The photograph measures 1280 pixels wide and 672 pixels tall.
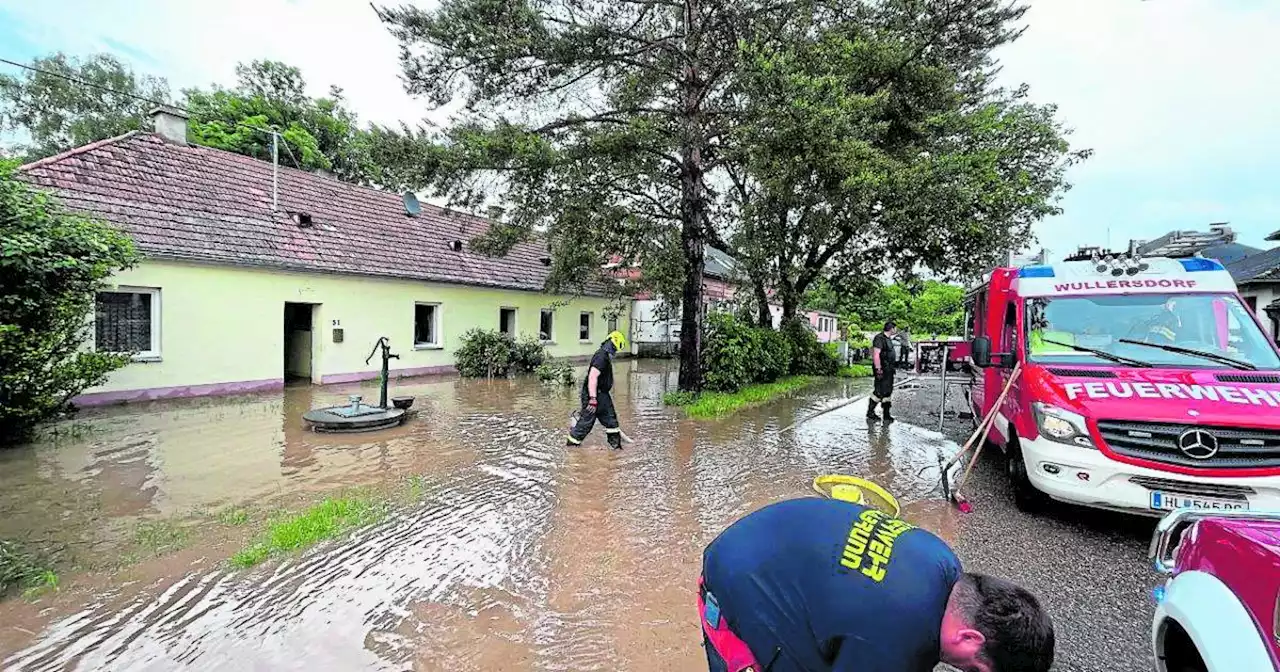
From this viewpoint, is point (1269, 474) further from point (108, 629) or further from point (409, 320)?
point (409, 320)

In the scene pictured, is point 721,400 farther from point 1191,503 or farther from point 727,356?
point 1191,503

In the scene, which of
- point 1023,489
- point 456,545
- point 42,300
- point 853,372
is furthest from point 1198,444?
point 853,372

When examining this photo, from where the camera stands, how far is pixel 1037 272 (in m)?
6.50

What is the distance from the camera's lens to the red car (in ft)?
6.00

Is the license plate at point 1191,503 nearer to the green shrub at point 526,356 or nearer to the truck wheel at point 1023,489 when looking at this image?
the truck wheel at point 1023,489

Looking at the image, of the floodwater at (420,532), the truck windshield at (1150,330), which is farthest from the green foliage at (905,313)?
the truck windshield at (1150,330)

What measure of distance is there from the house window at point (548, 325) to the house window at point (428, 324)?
465 centimetres

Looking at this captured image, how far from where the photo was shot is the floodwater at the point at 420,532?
3.55 m

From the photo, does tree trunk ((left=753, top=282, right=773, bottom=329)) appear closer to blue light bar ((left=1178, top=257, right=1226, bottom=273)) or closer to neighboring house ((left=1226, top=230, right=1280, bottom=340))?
neighboring house ((left=1226, top=230, right=1280, bottom=340))

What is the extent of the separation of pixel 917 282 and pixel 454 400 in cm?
1419

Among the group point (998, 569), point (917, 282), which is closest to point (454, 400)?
point (998, 569)

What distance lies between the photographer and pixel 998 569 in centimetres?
465

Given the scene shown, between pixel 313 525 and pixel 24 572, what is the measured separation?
1.81m

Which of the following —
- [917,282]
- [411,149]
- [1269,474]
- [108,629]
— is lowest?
[108,629]
